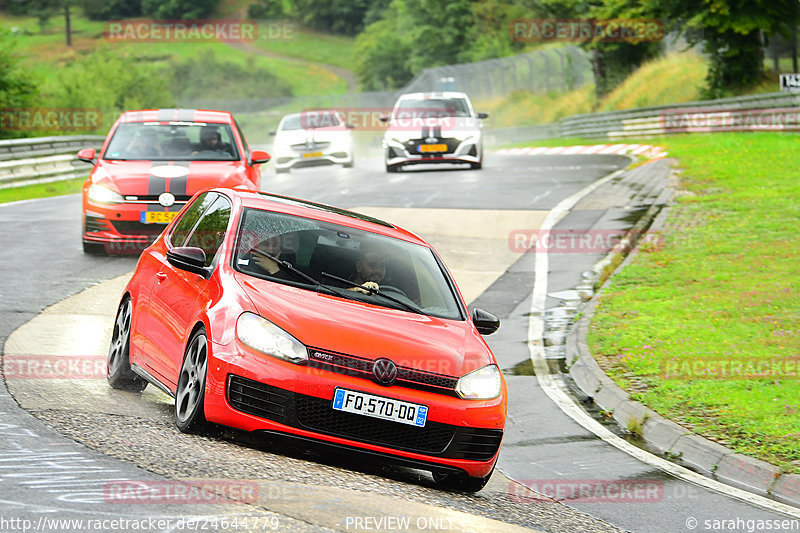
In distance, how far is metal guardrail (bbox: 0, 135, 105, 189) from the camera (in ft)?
86.0

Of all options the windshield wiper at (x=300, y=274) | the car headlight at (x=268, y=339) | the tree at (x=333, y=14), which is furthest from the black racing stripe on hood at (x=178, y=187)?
the tree at (x=333, y=14)

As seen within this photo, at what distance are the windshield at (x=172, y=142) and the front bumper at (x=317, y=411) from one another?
9.45 m

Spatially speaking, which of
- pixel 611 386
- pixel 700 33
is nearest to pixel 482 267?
pixel 611 386

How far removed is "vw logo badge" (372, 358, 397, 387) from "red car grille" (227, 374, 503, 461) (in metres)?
0.23

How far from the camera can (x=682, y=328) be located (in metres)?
12.1

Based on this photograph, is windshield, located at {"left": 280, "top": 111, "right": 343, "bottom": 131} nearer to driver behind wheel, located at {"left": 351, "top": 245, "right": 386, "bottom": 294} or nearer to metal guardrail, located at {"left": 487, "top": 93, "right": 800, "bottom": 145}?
metal guardrail, located at {"left": 487, "top": 93, "right": 800, "bottom": 145}

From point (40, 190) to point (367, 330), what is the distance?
70.4 feet

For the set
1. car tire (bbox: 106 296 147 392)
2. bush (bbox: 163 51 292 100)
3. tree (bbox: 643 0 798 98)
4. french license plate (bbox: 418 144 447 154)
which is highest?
bush (bbox: 163 51 292 100)

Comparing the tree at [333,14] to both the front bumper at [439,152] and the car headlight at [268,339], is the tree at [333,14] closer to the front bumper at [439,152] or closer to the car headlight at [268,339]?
the front bumper at [439,152]

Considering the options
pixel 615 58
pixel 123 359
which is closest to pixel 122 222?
pixel 123 359

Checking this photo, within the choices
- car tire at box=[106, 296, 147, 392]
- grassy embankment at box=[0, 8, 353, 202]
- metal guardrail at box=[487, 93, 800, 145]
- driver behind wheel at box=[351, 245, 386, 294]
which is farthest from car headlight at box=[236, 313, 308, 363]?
grassy embankment at box=[0, 8, 353, 202]

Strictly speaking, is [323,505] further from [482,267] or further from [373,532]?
[482,267]

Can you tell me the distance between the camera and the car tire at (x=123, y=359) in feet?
27.6

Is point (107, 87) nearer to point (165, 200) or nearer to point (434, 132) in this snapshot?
point (434, 132)
